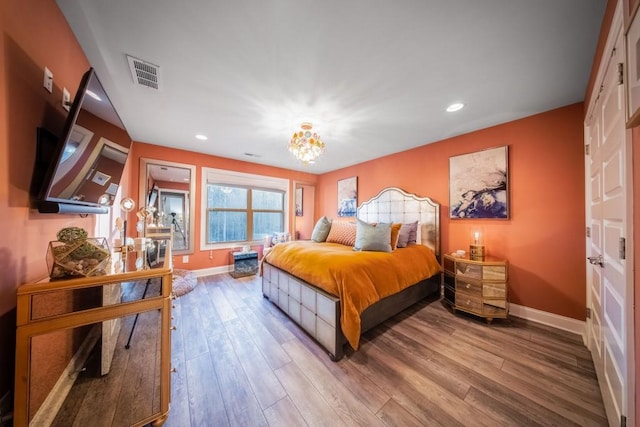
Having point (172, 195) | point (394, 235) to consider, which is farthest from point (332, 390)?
point (172, 195)

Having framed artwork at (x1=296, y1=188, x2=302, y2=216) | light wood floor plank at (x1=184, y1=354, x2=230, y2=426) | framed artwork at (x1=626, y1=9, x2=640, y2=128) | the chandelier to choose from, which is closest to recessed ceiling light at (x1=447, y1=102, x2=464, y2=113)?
framed artwork at (x1=626, y1=9, x2=640, y2=128)

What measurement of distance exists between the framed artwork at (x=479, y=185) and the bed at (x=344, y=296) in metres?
0.33

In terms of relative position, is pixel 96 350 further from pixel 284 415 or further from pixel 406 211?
pixel 406 211

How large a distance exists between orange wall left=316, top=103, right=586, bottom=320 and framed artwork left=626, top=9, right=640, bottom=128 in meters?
1.75

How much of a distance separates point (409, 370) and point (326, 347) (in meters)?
0.68

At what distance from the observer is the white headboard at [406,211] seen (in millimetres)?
3135

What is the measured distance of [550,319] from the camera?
219cm

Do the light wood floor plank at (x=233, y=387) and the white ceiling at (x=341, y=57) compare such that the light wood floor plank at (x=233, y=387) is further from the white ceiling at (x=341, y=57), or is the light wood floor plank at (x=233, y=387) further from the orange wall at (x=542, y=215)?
the orange wall at (x=542, y=215)

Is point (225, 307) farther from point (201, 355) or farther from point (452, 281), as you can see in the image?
point (452, 281)

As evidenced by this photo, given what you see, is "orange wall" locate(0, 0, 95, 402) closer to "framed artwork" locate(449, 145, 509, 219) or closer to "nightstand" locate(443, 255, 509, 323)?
"nightstand" locate(443, 255, 509, 323)

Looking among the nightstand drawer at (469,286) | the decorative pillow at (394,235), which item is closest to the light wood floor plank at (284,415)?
the decorative pillow at (394,235)

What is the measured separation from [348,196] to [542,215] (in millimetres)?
3033

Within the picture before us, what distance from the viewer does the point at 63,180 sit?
1084 millimetres

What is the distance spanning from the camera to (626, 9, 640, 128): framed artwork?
2.60 ft
